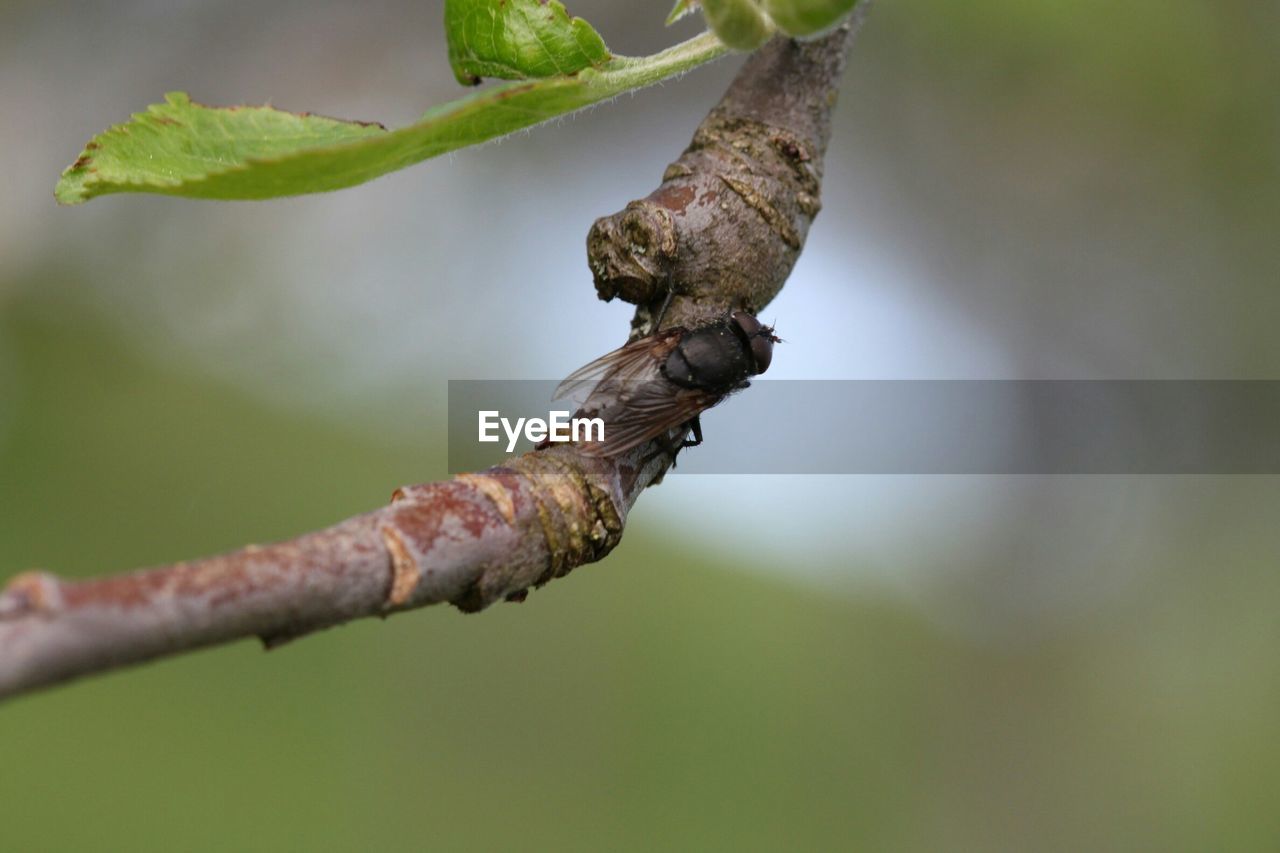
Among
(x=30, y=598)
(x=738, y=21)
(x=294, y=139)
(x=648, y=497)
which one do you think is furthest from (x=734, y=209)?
Result: (x=648, y=497)

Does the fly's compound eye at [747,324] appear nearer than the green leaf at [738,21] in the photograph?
No

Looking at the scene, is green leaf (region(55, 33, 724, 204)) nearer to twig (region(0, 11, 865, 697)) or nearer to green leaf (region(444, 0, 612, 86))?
green leaf (region(444, 0, 612, 86))

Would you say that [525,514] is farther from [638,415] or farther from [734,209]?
[734,209]

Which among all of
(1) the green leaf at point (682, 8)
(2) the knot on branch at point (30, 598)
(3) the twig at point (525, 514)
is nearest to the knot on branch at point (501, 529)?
(3) the twig at point (525, 514)

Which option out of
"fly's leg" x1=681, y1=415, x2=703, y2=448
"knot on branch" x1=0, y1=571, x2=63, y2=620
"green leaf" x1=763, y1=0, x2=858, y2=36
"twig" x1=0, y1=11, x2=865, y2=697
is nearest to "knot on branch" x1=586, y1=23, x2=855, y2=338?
"twig" x1=0, y1=11, x2=865, y2=697

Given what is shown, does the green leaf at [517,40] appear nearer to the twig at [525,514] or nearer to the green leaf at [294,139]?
the green leaf at [294,139]

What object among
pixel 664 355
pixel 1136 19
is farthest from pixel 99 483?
pixel 1136 19
